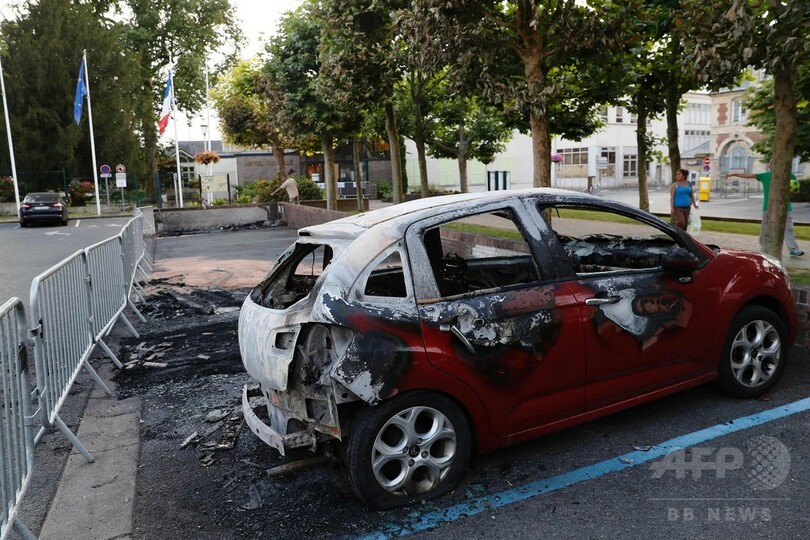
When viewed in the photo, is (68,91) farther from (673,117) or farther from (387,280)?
(387,280)

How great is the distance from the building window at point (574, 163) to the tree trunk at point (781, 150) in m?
56.6

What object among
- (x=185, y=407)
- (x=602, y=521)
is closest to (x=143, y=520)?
(x=185, y=407)

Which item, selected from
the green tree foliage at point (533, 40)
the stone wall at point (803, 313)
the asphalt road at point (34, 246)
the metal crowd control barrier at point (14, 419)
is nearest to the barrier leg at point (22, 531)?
the metal crowd control barrier at point (14, 419)

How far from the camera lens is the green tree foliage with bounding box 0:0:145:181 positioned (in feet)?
118

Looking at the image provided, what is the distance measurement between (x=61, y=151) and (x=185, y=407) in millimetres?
36430

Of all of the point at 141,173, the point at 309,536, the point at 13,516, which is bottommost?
the point at 309,536

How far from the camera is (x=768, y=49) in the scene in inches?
262

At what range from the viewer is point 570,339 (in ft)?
12.7

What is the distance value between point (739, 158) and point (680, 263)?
56305 mm

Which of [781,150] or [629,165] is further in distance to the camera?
[629,165]

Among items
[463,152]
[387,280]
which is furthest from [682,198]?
[463,152]

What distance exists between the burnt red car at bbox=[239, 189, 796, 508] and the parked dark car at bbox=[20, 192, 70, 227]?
26.6 meters

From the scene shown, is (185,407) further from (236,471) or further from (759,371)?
(759,371)

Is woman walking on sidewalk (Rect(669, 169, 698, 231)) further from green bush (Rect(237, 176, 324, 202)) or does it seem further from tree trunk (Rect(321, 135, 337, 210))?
green bush (Rect(237, 176, 324, 202))
